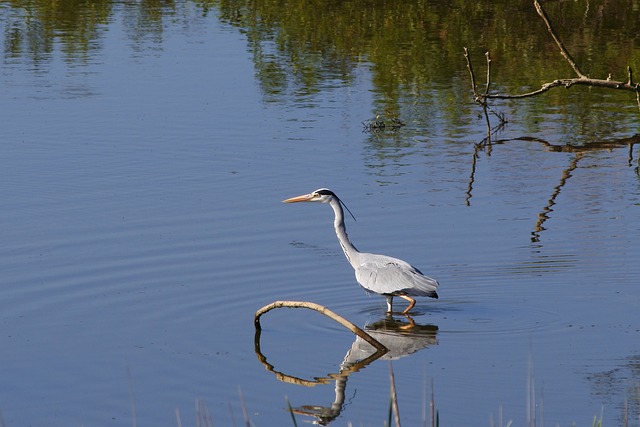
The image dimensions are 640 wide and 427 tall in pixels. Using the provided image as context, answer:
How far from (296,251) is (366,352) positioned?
2715 millimetres

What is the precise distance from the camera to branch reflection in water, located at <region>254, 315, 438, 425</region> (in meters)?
8.49

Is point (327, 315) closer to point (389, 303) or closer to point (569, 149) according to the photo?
point (389, 303)

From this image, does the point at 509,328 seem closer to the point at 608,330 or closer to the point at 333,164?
the point at 608,330

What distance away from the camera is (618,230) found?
42.0 ft

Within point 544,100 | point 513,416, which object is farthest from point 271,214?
point 544,100

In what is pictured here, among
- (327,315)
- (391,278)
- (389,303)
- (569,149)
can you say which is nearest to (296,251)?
(389,303)

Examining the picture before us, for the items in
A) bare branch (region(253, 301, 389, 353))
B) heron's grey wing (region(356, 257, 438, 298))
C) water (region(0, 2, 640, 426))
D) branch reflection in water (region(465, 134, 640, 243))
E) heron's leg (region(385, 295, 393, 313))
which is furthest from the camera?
branch reflection in water (region(465, 134, 640, 243))

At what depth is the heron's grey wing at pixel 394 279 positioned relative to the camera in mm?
10375

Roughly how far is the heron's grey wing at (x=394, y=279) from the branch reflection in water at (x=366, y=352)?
0.32 m

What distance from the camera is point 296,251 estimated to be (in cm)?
1227

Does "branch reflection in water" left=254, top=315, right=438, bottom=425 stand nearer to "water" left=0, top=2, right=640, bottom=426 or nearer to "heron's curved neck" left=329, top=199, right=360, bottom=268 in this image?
"water" left=0, top=2, right=640, bottom=426

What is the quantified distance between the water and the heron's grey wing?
341mm

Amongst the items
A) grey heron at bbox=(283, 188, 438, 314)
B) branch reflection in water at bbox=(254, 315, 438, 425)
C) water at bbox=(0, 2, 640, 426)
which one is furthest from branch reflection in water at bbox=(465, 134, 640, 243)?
branch reflection in water at bbox=(254, 315, 438, 425)

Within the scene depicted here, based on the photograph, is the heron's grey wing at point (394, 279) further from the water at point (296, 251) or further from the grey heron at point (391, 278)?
the water at point (296, 251)
